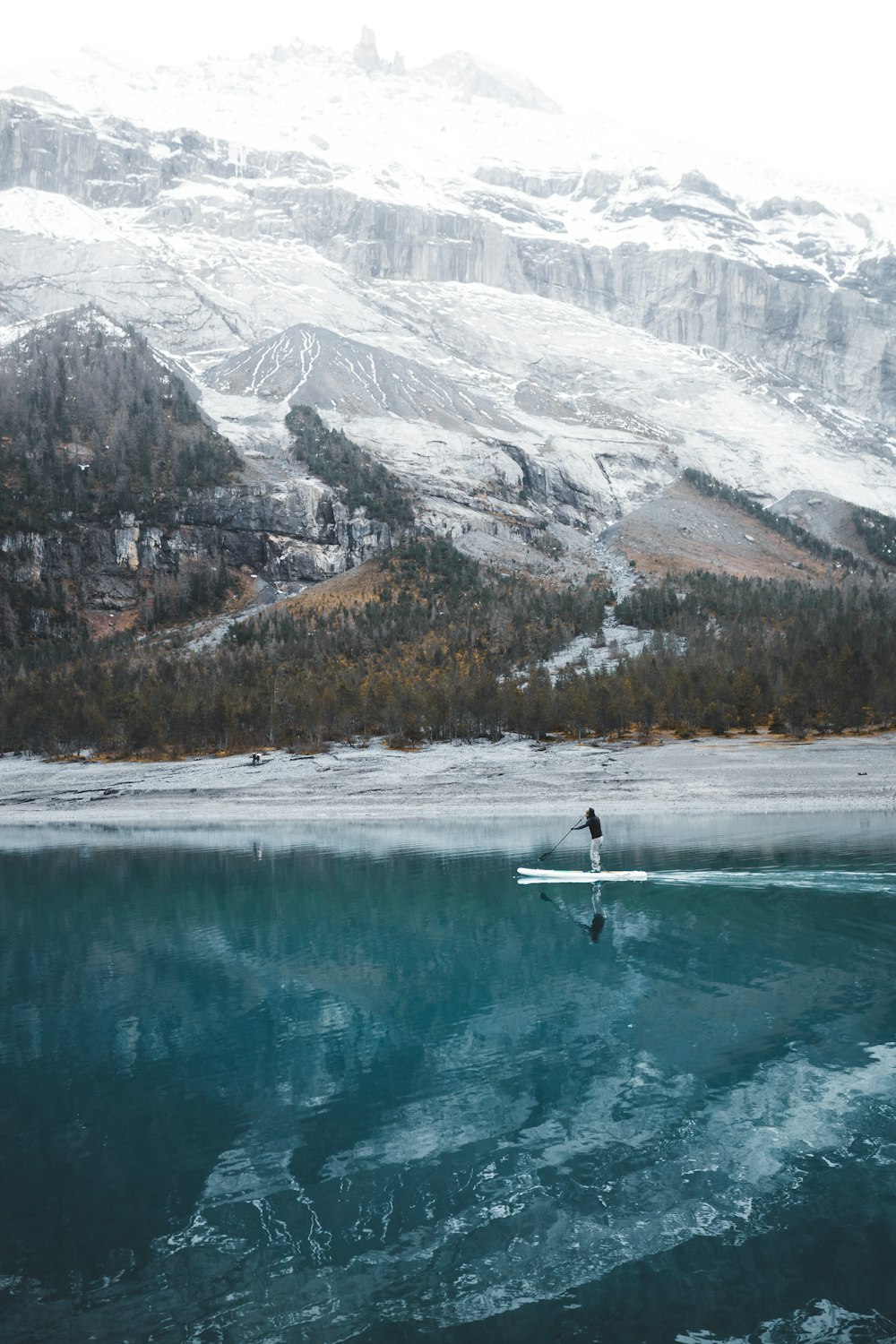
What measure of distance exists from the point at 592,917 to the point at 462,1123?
1601cm

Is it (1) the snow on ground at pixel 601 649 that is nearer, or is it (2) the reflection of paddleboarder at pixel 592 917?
(2) the reflection of paddleboarder at pixel 592 917

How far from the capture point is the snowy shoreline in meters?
63.1

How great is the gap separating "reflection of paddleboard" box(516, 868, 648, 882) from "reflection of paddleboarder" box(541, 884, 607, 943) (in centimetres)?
54

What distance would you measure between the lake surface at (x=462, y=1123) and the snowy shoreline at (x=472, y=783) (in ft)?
100

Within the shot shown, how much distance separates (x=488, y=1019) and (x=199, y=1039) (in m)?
6.44

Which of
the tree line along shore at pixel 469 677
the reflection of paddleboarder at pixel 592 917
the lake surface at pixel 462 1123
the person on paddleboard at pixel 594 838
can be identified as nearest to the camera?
the lake surface at pixel 462 1123

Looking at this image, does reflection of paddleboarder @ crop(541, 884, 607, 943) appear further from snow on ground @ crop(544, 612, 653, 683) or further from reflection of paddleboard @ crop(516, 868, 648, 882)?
snow on ground @ crop(544, 612, 653, 683)

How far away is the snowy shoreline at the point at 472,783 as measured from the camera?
63125 mm

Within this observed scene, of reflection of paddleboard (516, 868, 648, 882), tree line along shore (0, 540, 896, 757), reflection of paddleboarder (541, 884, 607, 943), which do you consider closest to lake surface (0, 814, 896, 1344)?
reflection of paddleboarder (541, 884, 607, 943)

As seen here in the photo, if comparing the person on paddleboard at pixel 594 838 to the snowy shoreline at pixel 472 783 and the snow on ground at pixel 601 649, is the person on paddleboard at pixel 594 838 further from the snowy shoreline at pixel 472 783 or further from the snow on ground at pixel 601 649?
the snow on ground at pixel 601 649

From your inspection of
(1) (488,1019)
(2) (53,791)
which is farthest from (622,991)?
(2) (53,791)

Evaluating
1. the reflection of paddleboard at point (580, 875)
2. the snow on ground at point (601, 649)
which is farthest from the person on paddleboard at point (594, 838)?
the snow on ground at point (601, 649)

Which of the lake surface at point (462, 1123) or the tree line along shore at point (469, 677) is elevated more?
the lake surface at point (462, 1123)

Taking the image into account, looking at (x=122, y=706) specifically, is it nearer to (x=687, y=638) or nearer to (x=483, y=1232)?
(x=687, y=638)
